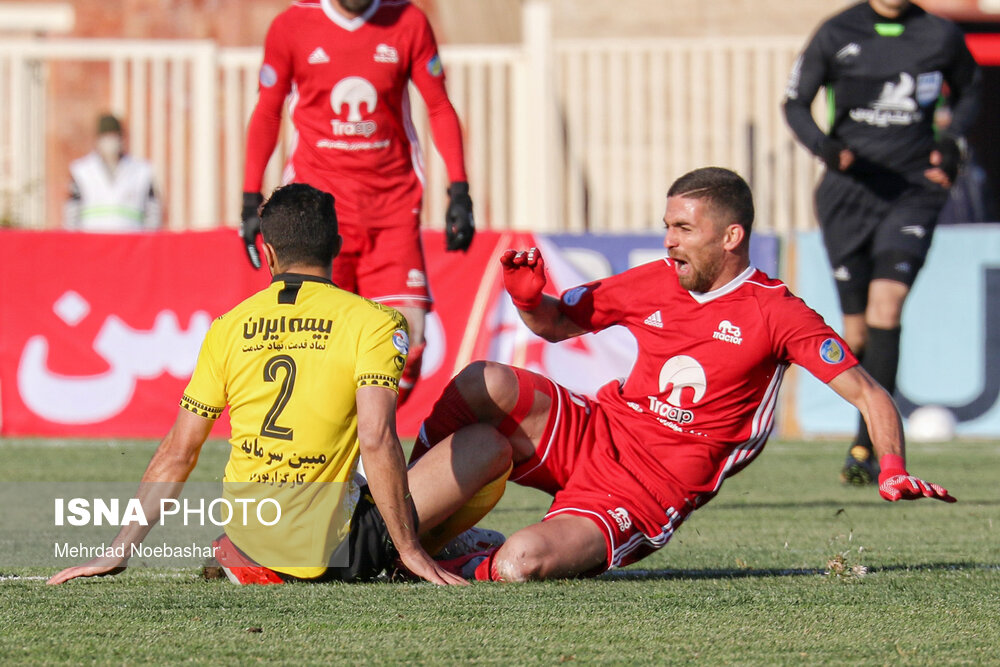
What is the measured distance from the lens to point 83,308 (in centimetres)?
980

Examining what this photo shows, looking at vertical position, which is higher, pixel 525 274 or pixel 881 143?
pixel 881 143

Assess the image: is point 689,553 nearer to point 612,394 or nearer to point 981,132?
point 612,394

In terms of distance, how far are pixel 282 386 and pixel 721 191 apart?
1.49 m

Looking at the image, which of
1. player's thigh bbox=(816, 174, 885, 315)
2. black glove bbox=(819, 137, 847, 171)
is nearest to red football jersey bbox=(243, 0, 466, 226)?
black glove bbox=(819, 137, 847, 171)

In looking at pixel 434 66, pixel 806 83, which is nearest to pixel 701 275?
pixel 434 66

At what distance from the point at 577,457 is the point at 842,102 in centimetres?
370

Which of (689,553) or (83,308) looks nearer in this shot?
(689,553)

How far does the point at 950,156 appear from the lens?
7.14 metres

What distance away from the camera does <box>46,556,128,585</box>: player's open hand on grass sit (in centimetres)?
393

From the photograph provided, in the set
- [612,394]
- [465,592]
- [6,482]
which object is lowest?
[6,482]

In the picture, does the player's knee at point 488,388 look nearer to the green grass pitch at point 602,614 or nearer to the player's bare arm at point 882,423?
the green grass pitch at point 602,614

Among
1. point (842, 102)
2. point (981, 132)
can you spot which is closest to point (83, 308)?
point (842, 102)

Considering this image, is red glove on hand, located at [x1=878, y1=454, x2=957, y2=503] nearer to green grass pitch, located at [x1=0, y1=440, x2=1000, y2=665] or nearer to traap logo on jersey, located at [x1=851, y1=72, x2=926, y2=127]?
green grass pitch, located at [x1=0, y1=440, x2=1000, y2=665]

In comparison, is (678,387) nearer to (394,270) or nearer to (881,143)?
(394,270)
